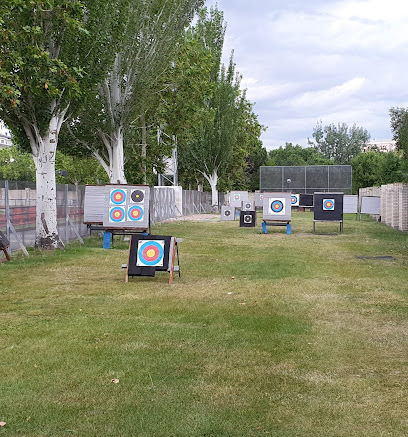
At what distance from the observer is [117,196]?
60.3 feet

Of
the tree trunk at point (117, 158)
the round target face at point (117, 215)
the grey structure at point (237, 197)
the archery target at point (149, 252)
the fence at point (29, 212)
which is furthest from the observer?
the grey structure at point (237, 197)

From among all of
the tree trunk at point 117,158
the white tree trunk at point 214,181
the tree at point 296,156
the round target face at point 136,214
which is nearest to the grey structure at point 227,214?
the white tree trunk at point 214,181

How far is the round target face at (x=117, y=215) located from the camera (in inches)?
709

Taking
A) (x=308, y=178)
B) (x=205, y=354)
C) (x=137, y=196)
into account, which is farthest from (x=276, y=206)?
(x=308, y=178)

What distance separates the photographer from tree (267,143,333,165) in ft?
317

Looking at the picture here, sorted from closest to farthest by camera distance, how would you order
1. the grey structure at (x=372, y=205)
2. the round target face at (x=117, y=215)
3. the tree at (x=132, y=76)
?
→ the round target face at (x=117, y=215) < the tree at (x=132, y=76) < the grey structure at (x=372, y=205)

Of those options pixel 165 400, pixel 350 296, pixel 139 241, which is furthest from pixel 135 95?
pixel 165 400

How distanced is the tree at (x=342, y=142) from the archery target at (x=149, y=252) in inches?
3786

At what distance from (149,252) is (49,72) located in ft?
19.6

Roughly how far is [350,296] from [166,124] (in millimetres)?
22860

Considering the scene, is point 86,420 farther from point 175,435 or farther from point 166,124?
point 166,124

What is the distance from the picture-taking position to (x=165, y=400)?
182 inches

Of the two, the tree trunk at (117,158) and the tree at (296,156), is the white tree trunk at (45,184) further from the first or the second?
the tree at (296,156)

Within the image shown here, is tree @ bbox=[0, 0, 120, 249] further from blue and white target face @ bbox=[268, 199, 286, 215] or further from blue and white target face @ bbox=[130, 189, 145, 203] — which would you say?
blue and white target face @ bbox=[268, 199, 286, 215]
